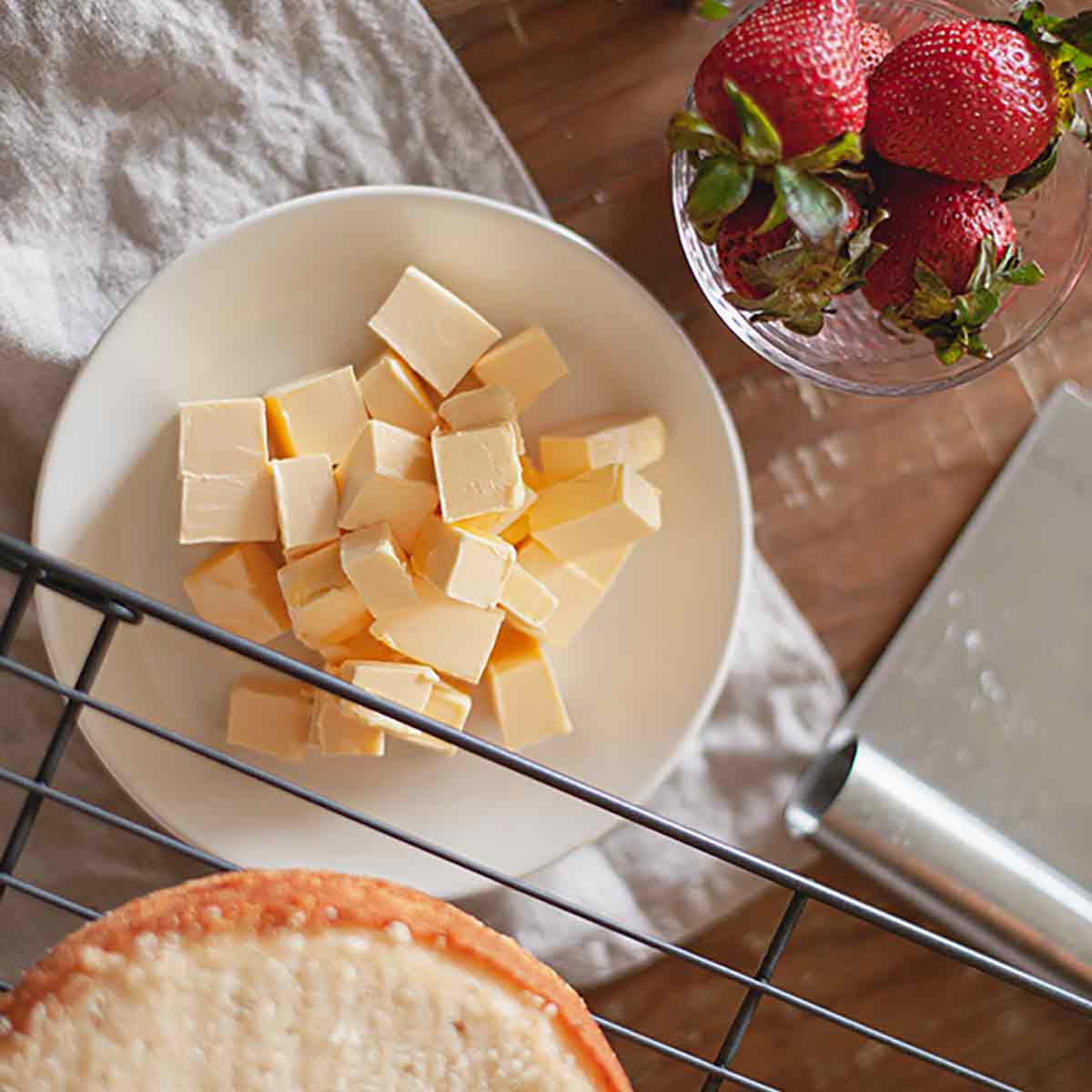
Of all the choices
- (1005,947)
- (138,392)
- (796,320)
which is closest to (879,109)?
(796,320)

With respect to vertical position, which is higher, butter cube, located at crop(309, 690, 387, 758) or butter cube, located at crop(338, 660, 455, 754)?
butter cube, located at crop(338, 660, 455, 754)

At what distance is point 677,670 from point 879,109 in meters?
0.39

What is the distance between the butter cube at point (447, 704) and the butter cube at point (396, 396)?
0.17 meters

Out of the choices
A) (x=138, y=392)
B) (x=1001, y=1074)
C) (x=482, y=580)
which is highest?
(x=138, y=392)

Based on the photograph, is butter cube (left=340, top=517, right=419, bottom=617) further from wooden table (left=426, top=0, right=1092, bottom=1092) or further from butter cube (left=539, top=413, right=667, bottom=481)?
wooden table (left=426, top=0, right=1092, bottom=1092)

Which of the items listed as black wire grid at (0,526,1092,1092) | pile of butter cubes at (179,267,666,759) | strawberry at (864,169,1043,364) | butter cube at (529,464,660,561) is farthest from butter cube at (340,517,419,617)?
strawberry at (864,169,1043,364)

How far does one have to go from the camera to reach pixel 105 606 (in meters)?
0.63

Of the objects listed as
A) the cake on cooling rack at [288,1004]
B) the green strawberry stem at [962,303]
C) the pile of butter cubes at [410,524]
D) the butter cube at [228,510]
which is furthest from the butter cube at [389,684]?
the green strawberry stem at [962,303]

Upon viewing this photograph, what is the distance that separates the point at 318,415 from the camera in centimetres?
91

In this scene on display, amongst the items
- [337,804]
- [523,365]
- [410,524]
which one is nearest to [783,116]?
[523,365]

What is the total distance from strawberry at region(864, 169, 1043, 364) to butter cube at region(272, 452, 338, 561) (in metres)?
0.36

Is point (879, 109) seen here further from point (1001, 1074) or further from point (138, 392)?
point (1001, 1074)

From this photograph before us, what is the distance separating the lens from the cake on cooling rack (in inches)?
23.0

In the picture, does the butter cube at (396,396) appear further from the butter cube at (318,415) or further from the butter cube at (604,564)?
the butter cube at (604,564)
